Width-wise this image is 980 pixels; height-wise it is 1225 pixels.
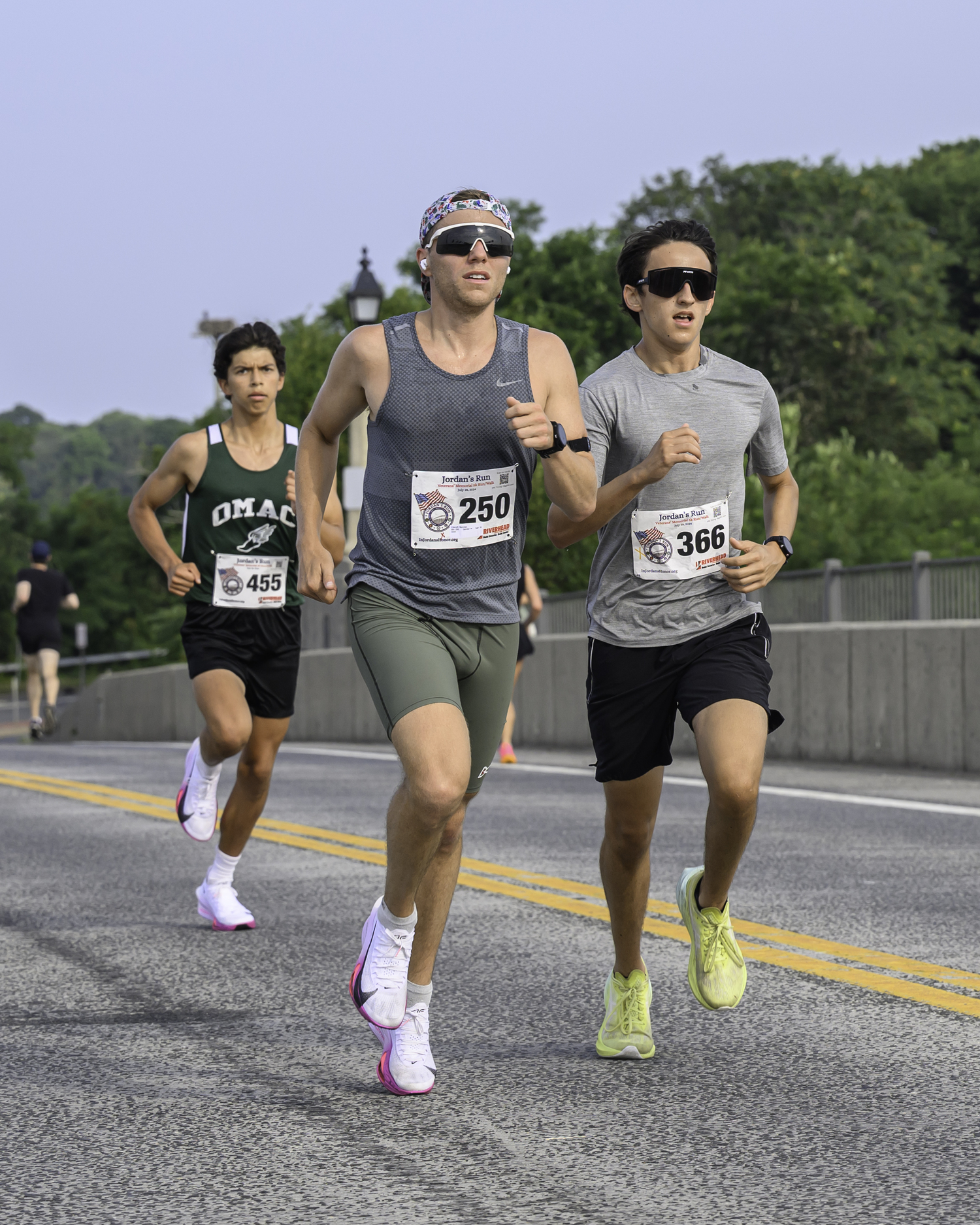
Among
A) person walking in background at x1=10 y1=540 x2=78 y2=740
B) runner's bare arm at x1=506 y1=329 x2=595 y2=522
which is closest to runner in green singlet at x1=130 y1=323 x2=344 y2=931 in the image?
runner's bare arm at x1=506 y1=329 x2=595 y2=522

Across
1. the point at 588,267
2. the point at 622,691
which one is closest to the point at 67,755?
the point at 622,691

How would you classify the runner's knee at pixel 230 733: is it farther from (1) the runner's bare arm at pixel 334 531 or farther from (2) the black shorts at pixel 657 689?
(2) the black shorts at pixel 657 689

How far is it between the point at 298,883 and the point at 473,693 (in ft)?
12.2

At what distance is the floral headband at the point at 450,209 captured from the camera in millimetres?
4723

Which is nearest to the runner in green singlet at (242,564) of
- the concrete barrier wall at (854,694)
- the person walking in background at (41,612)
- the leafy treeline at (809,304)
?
the concrete barrier wall at (854,694)

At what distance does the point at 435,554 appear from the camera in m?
4.68

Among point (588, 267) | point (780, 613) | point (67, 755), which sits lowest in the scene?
point (67, 755)

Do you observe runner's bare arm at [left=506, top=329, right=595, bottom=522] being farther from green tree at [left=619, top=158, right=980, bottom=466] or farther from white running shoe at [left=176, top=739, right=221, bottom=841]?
green tree at [left=619, top=158, right=980, bottom=466]

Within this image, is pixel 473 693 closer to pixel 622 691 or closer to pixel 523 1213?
pixel 622 691

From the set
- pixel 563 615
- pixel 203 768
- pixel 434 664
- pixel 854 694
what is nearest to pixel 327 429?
pixel 434 664

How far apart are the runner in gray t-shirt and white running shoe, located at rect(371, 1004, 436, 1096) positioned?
537mm

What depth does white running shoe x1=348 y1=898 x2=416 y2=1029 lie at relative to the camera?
177 inches

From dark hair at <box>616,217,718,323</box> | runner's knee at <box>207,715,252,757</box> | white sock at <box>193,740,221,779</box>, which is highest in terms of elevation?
dark hair at <box>616,217,718,323</box>

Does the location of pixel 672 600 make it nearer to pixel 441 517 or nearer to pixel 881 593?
pixel 441 517
